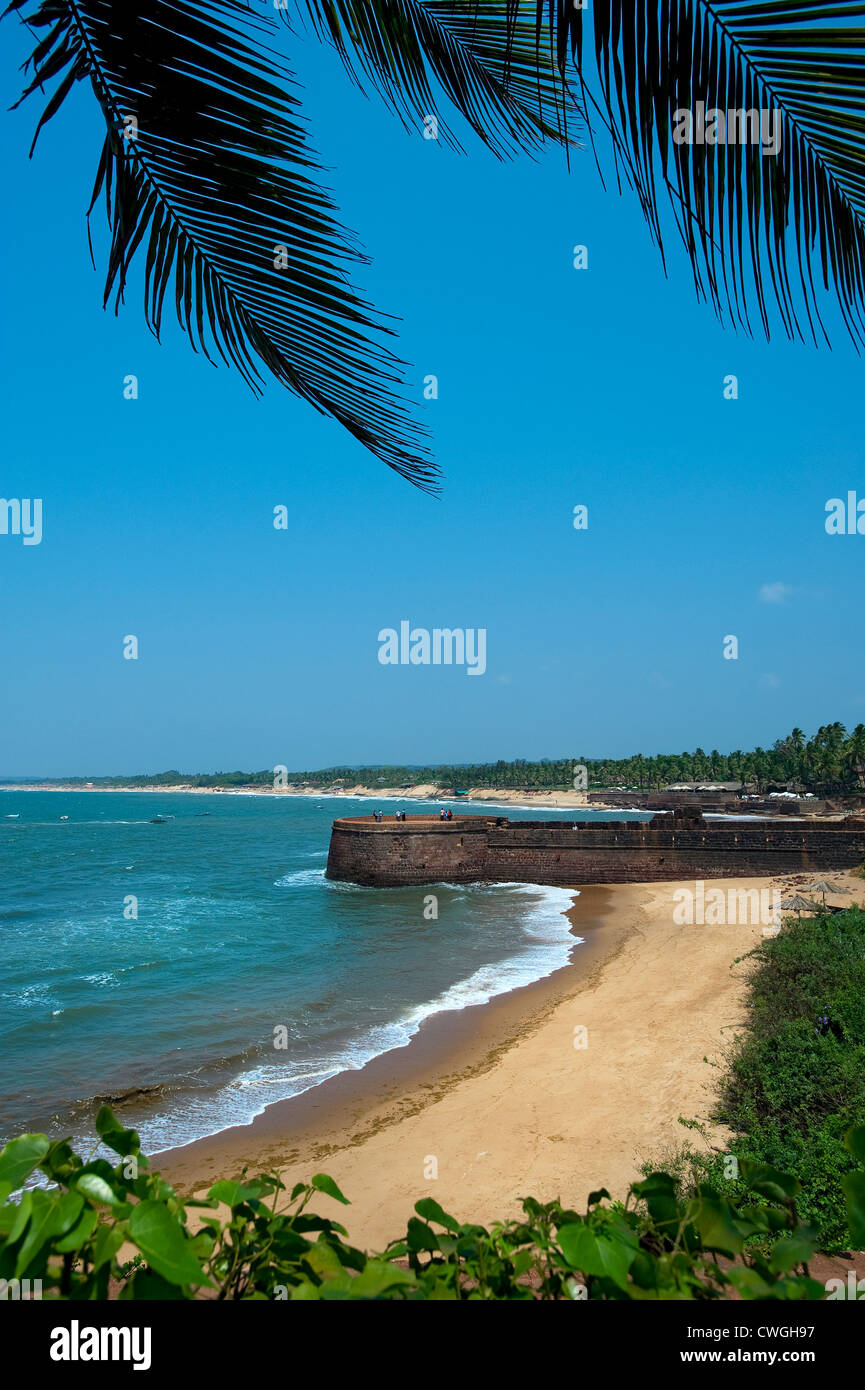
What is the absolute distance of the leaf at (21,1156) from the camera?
1264mm

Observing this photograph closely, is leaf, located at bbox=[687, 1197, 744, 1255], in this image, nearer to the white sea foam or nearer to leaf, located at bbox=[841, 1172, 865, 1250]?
leaf, located at bbox=[841, 1172, 865, 1250]

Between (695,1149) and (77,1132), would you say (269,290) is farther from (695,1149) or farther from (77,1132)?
(77,1132)

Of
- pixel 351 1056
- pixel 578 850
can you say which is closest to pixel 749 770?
pixel 578 850

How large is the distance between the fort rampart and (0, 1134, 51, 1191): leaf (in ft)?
115

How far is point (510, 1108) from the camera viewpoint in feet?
39.4

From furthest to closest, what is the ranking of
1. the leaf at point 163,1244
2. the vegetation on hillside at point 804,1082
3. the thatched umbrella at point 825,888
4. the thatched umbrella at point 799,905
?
the thatched umbrella at point 825,888 → the thatched umbrella at point 799,905 → the vegetation on hillside at point 804,1082 → the leaf at point 163,1244

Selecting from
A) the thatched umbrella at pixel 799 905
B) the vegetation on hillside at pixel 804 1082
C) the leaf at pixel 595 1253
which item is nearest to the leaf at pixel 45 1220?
the leaf at pixel 595 1253

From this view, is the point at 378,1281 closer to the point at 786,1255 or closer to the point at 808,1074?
the point at 786,1255

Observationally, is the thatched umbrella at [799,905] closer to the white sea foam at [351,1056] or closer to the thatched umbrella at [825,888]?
the thatched umbrella at [825,888]

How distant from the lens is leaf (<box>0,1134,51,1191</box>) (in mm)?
1264

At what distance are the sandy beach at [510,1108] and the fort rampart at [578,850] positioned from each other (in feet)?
55.8

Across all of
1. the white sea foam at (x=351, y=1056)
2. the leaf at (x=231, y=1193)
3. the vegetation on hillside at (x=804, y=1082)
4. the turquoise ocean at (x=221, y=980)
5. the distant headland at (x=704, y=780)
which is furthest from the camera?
the distant headland at (x=704, y=780)

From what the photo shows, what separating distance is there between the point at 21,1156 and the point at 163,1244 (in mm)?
357

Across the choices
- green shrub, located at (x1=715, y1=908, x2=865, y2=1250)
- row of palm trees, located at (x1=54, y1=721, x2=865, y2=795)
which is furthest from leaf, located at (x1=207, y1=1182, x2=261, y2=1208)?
row of palm trees, located at (x1=54, y1=721, x2=865, y2=795)
